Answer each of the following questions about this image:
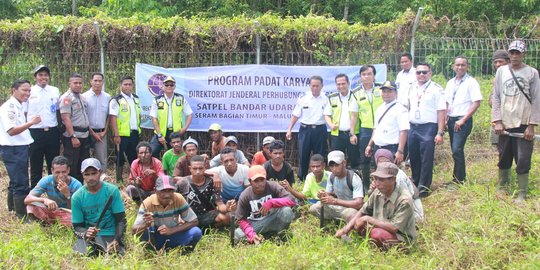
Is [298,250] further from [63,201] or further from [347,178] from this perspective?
[63,201]

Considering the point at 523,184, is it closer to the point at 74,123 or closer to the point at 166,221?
the point at 166,221

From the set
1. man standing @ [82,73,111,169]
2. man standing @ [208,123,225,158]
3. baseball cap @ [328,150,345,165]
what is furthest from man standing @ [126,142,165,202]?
baseball cap @ [328,150,345,165]

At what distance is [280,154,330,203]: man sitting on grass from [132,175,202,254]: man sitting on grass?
4.23 ft

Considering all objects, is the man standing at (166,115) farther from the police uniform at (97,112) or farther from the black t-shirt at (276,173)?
the black t-shirt at (276,173)

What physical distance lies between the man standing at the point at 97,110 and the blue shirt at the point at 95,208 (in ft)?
7.59

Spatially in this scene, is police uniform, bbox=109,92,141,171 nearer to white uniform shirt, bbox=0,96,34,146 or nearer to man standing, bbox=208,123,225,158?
man standing, bbox=208,123,225,158

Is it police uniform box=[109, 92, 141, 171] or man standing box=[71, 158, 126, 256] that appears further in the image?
police uniform box=[109, 92, 141, 171]

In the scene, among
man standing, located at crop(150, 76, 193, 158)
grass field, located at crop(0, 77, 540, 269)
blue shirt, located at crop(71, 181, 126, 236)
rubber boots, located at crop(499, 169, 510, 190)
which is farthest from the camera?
man standing, located at crop(150, 76, 193, 158)

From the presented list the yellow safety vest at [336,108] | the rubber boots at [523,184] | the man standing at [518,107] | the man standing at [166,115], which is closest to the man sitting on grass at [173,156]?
the man standing at [166,115]

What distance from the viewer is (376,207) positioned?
5043 millimetres

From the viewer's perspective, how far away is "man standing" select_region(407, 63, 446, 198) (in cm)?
634

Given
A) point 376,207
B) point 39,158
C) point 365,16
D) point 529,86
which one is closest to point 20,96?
point 39,158

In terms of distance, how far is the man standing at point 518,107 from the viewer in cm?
563

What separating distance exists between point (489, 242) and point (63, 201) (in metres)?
4.49
